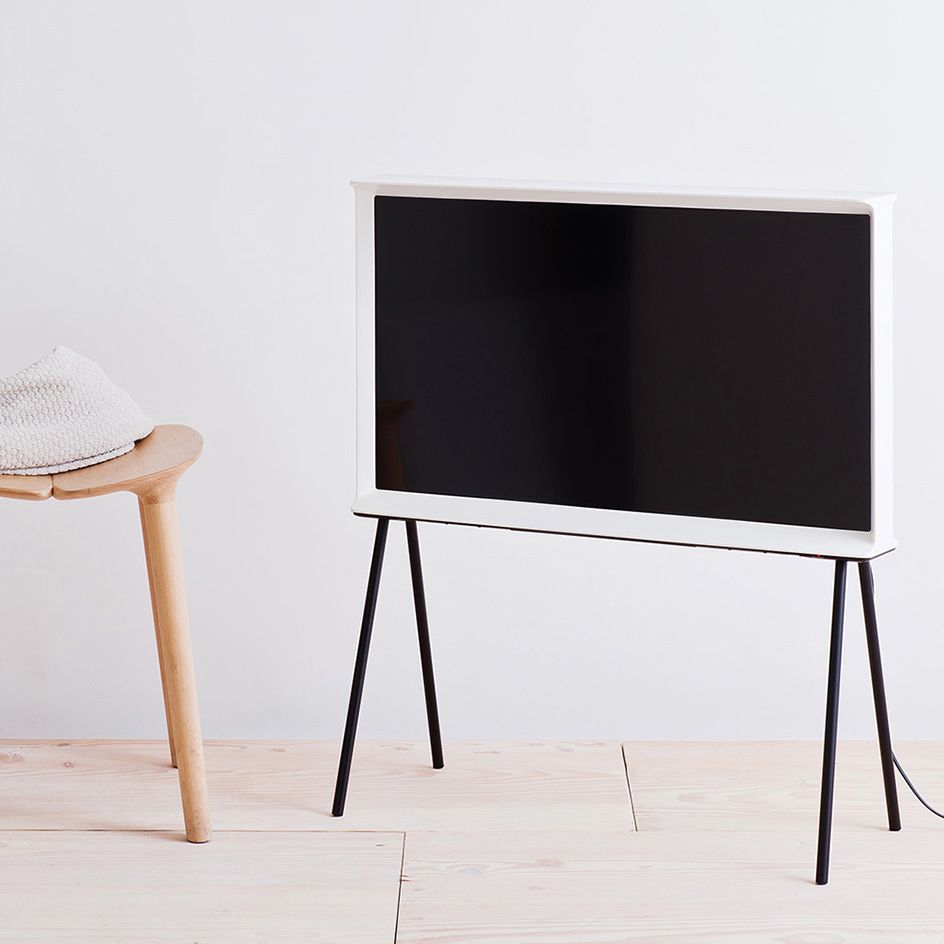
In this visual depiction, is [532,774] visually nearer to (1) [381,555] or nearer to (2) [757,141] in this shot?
(1) [381,555]

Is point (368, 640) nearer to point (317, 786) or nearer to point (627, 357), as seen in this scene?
point (317, 786)

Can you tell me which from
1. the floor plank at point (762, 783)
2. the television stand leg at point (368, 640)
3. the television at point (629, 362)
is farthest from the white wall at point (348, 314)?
the television at point (629, 362)

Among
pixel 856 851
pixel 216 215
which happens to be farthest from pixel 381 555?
pixel 856 851

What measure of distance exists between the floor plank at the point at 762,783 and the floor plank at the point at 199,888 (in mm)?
404

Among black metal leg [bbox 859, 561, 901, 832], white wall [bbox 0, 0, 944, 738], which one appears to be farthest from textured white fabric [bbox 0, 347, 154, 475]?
black metal leg [bbox 859, 561, 901, 832]

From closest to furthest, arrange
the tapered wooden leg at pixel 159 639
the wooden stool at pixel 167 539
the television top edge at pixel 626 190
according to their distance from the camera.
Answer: the television top edge at pixel 626 190, the wooden stool at pixel 167 539, the tapered wooden leg at pixel 159 639

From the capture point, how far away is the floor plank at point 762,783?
1.72m

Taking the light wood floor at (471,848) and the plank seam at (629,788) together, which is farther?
the plank seam at (629,788)

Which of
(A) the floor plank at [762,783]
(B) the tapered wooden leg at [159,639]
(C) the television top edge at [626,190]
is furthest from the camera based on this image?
(A) the floor plank at [762,783]

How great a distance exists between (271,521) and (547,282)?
0.64 metres

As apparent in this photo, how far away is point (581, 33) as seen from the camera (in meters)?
1.79

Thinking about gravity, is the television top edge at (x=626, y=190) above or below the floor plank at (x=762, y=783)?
above

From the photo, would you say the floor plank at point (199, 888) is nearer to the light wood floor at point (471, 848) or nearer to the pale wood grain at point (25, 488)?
the light wood floor at point (471, 848)

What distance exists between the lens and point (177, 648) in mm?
1600
